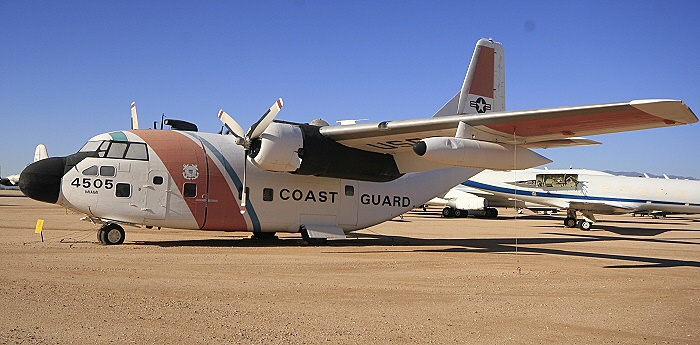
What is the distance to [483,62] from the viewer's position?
1862cm

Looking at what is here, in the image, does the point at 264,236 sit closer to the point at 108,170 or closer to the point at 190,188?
the point at 190,188

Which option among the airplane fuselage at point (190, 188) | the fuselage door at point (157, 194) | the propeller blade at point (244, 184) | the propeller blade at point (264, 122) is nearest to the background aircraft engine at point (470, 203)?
the airplane fuselage at point (190, 188)

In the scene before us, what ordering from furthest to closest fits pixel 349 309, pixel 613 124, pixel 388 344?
pixel 613 124, pixel 349 309, pixel 388 344

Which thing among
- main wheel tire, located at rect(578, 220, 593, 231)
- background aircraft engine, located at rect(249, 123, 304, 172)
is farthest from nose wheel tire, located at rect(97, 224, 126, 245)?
main wheel tire, located at rect(578, 220, 593, 231)

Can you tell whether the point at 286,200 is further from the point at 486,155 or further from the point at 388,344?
the point at 388,344

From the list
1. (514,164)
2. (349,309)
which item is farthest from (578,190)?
(349,309)

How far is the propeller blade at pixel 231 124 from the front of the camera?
1480cm

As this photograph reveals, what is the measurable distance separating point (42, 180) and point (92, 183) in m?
1.10

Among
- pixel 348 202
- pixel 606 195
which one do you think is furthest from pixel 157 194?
pixel 606 195

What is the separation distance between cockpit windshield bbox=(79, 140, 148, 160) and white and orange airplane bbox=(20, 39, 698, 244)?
1.0 inches

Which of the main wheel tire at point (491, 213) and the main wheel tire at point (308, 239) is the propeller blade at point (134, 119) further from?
the main wheel tire at point (491, 213)

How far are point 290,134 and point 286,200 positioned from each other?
236cm

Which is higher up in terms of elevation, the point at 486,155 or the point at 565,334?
the point at 486,155

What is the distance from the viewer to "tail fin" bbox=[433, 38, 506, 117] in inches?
716
